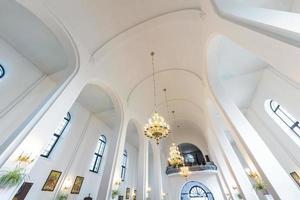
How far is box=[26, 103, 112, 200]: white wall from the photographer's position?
6367mm

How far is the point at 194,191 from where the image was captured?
48.9 ft

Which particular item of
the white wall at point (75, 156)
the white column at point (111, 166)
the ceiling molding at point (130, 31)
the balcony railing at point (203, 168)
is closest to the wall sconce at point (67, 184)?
the white wall at point (75, 156)

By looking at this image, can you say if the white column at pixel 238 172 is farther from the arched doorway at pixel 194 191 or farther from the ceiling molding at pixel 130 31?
the arched doorway at pixel 194 191

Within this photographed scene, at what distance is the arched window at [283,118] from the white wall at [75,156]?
1045 centimetres

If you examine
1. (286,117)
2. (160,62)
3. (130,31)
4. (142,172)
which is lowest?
(142,172)

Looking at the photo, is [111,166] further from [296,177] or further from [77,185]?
[296,177]

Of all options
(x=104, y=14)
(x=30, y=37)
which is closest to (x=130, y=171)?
(x=30, y=37)

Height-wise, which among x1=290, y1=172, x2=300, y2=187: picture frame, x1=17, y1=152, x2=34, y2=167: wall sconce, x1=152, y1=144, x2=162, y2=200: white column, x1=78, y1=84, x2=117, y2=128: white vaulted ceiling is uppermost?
x1=78, y1=84, x2=117, y2=128: white vaulted ceiling

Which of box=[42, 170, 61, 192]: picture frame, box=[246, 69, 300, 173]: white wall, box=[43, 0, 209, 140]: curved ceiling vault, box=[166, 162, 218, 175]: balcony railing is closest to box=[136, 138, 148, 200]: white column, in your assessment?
box=[43, 0, 209, 140]: curved ceiling vault

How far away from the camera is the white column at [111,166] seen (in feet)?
17.4

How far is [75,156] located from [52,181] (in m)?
1.48

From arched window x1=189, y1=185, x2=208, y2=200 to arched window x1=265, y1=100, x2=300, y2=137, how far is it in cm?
1067

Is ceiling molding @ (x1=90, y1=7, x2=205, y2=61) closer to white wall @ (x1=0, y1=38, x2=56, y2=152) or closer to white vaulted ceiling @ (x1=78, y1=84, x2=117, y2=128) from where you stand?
white vaulted ceiling @ (x1=78, y1=84, x2=117, y2=128)

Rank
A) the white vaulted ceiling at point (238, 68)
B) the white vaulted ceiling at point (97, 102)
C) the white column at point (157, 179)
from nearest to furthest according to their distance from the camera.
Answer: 1. the white vaulted ceiling at point (238, 68)
2. the white vaulted ceiling at point (97, 102)
3. the white column at point (157, 179)
